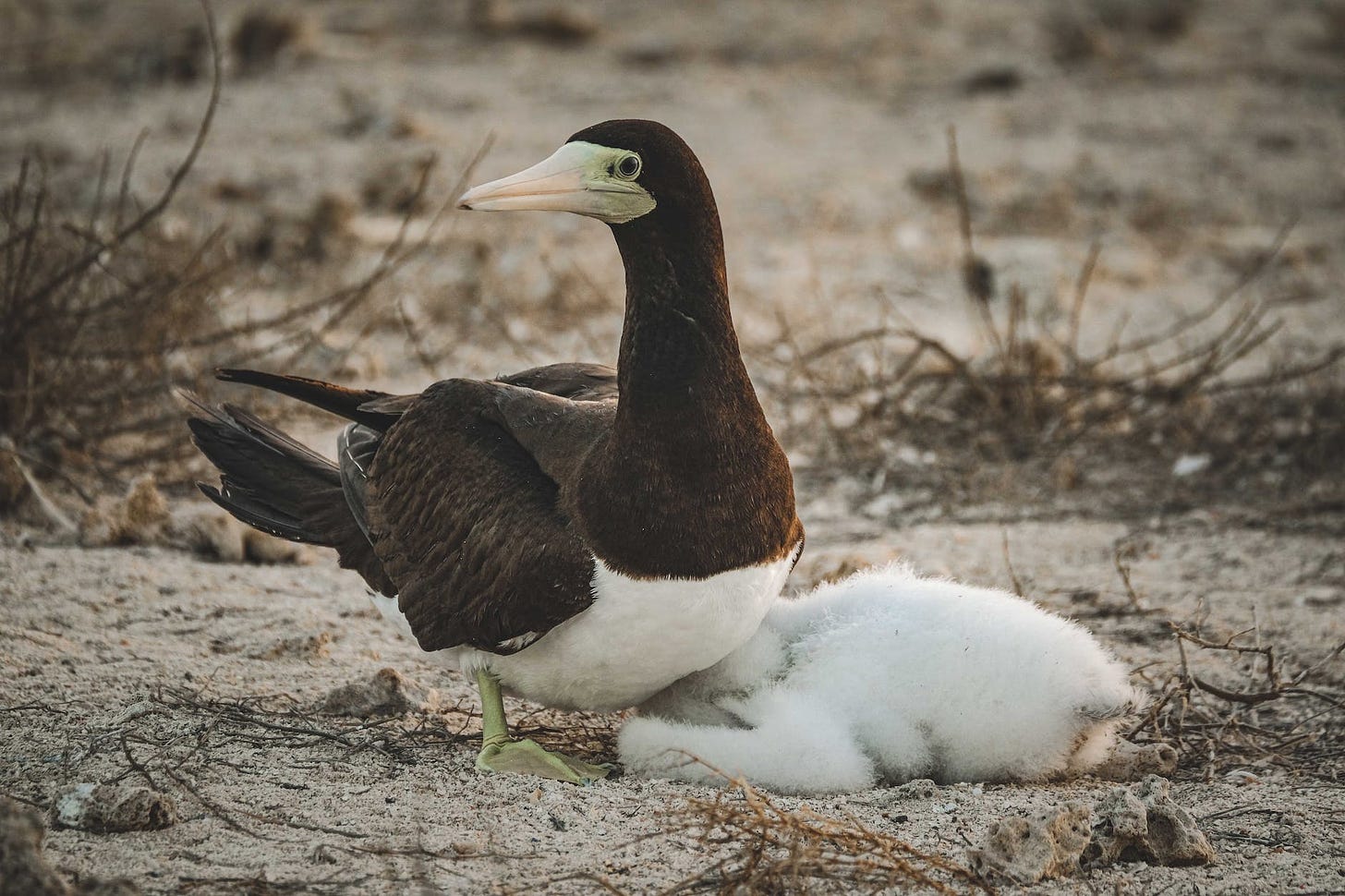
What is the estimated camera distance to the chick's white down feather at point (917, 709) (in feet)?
11.7

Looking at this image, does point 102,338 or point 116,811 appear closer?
point 116,811

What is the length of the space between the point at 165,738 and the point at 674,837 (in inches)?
50.9

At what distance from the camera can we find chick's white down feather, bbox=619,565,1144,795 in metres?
3.57

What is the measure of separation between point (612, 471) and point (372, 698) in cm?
98

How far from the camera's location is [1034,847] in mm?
3000

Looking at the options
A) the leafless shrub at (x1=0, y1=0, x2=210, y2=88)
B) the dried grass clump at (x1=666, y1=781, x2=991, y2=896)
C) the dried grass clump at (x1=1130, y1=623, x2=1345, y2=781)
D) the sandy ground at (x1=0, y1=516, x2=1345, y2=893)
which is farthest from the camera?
the leafless shrub at (x1=0, y1=0, x2=210, y2=88)

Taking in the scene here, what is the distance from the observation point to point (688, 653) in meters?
3.58

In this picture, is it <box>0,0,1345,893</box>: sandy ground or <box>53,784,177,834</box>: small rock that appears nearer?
<box>53,784,177,834</box>: small rock

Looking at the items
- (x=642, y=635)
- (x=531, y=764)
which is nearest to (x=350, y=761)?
(x=531, y=764)

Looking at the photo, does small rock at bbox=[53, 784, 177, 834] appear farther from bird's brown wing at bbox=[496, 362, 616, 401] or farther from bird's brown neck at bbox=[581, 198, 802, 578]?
bird's brown wing at bbox=[496, 362, 616, 401]

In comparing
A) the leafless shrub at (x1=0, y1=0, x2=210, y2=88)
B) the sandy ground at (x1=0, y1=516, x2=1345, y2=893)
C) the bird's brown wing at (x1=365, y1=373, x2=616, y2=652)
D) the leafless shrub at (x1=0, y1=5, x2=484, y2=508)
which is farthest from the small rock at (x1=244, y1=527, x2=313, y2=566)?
the leafless shrub at (x1=0, y1=0, x2=210, y2=88)

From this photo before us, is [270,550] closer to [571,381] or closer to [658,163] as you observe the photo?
[571,381]

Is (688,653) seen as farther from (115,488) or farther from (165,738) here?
(115,488)

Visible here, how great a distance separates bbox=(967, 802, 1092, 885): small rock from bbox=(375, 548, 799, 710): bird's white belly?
32.7 inches
